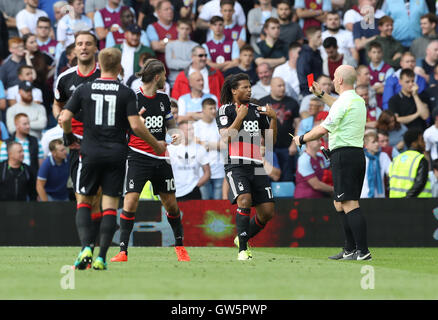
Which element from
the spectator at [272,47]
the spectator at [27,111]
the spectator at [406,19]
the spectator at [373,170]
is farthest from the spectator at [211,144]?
the spectator at [406,19]

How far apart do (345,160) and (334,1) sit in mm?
10015

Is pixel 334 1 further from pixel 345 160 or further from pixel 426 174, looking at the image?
pixel 345 160

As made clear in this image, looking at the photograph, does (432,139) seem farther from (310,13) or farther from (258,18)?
(258,18)

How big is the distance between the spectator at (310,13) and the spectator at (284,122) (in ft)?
9.94

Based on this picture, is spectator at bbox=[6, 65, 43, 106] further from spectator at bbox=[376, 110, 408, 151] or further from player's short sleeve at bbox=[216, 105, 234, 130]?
player's short sleeve at bbox=[216, 105, 234, 130]

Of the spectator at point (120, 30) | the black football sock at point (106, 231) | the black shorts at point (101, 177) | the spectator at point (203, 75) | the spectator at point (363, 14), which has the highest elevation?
the spectator at point (363, 14)

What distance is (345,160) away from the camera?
10.6m

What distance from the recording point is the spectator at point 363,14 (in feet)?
62.3

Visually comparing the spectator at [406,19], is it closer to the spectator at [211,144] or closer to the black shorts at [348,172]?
the spectator at [211,144]

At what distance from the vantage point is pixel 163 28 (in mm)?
18609

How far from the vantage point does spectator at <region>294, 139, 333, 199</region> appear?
14930 mm

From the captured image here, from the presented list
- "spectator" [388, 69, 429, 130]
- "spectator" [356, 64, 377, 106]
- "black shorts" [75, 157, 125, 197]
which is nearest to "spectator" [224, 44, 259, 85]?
"spectator" [356, 64, 377, 106]

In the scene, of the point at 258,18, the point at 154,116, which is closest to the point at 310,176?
the point at 154,116
